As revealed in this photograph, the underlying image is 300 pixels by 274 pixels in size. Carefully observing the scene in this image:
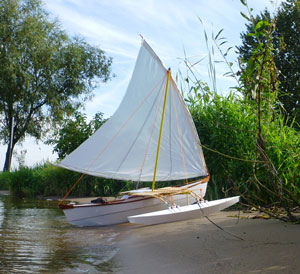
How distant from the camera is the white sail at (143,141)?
8992 mm

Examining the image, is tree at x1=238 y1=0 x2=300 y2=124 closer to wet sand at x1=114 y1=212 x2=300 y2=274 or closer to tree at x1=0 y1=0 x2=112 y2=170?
tree at x1=0 y1=0 x2=112 y2=170

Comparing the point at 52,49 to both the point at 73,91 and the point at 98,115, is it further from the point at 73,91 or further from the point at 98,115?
the point at 98,115

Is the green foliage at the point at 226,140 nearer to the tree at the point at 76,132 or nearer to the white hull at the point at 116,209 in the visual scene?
the white hull at the point at 116,209

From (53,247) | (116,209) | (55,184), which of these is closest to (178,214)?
(116,209)

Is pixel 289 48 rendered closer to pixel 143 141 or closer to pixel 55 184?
pixel 55 184

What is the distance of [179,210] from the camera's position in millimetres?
7434

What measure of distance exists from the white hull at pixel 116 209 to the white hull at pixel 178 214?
2.15 feet

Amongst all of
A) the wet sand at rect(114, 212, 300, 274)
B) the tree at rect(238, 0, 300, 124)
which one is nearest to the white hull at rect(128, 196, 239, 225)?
the wet sand at rect(114, 212, 300, 274)

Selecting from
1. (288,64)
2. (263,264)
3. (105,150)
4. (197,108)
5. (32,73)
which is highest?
(32,73)

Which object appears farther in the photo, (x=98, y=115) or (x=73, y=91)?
(x=73, y=91)

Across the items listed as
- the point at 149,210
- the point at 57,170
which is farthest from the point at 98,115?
the point at 149,210

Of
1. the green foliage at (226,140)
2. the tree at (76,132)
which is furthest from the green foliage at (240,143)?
the tree at (76,132)

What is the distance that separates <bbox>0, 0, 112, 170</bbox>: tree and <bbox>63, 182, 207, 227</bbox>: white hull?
19.9 metres

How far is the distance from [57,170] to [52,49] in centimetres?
1435
